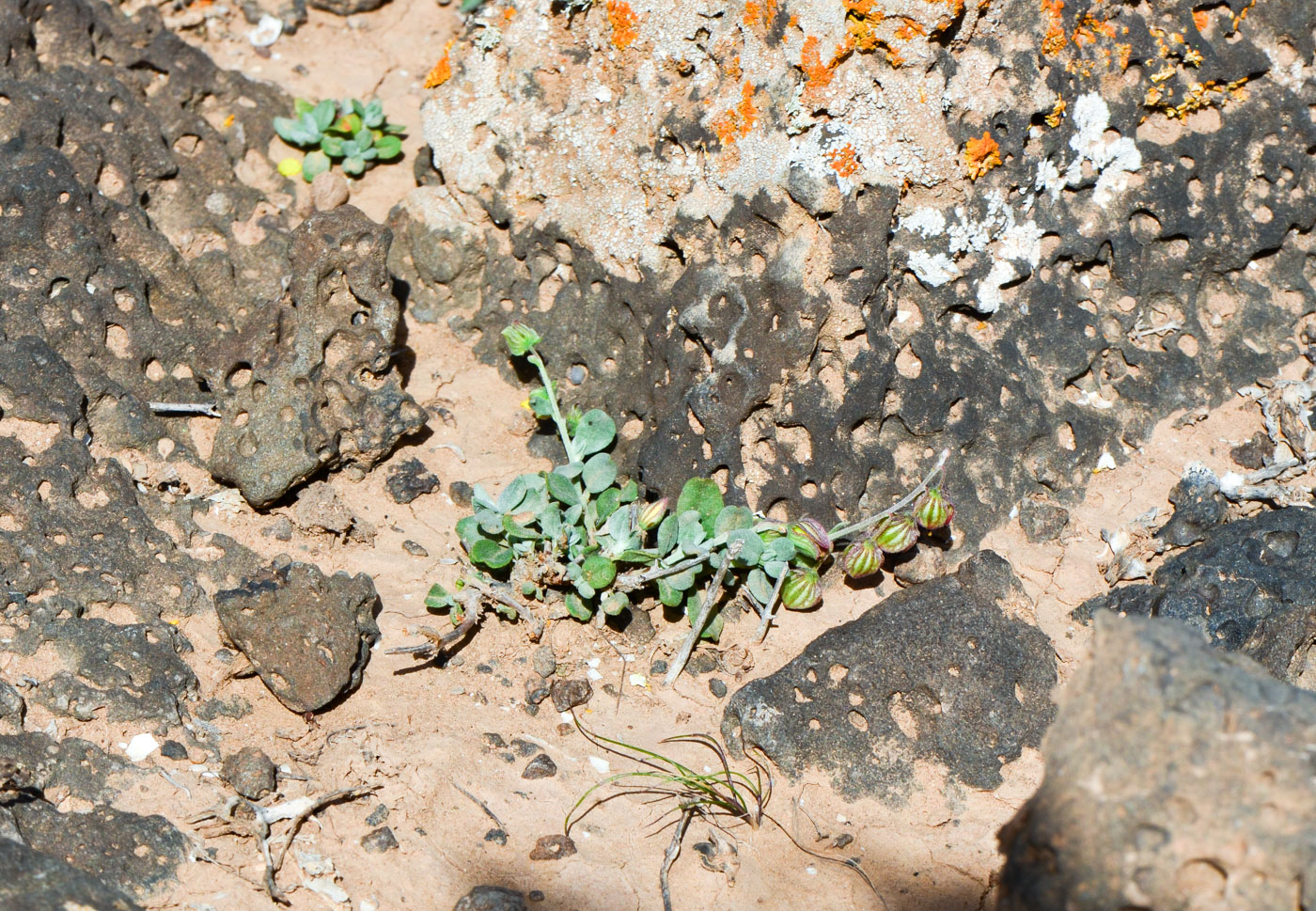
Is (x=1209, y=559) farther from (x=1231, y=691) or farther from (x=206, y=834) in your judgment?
(x=206, y=834)

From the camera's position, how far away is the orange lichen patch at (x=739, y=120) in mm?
3572

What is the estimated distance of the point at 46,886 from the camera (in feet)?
7.19

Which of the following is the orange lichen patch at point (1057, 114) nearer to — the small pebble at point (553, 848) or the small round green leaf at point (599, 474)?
the small round green leaf at point (599, 474)

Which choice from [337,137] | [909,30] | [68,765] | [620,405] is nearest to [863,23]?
[909,30]

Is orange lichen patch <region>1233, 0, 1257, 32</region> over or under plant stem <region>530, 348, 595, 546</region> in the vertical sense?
over

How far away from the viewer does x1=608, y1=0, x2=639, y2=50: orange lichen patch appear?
3824 mm

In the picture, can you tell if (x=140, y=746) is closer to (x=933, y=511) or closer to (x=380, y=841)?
(x=380, y=841)

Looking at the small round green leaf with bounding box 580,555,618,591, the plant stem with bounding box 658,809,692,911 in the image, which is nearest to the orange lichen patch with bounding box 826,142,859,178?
the small round green leaf with bounding box 580,555,618,591

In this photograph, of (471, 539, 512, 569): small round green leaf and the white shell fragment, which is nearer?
the white shell fragment

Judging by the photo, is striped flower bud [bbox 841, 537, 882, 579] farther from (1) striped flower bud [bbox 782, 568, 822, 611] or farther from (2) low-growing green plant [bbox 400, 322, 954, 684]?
(1) striped flower bud [bbox 782, 568, 822, 611]

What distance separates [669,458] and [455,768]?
3.97 ft

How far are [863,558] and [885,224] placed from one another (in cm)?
104

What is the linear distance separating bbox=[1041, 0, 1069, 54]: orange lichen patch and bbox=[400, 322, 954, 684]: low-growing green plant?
1.36 meters

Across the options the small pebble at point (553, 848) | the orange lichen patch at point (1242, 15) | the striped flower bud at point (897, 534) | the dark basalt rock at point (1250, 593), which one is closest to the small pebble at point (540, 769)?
the small pebble at point (553, 848)
